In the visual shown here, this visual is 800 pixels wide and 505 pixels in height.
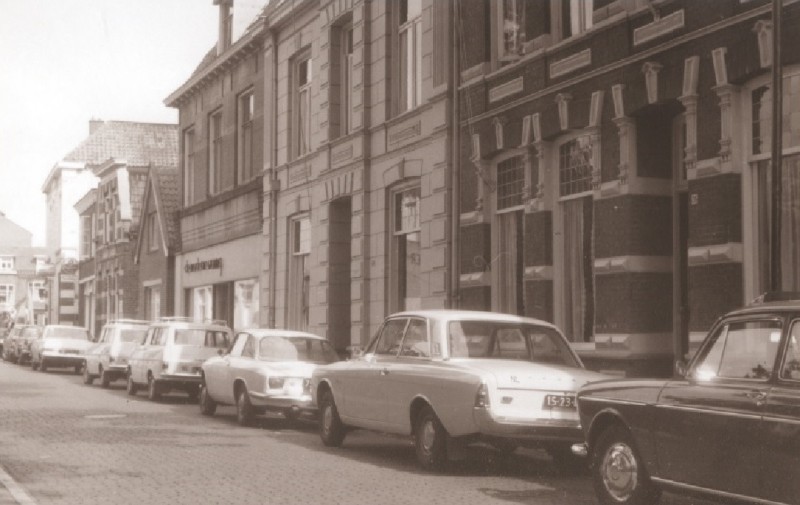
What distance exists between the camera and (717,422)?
864cm

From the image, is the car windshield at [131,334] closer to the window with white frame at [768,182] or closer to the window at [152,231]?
the window at [152,231]

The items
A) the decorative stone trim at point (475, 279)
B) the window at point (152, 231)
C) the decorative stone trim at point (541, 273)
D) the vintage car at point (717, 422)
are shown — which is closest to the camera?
the vintage car at point (717, 422)

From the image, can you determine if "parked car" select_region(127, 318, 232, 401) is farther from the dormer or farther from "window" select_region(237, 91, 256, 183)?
the dormer

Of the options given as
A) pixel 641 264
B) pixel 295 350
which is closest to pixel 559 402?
pixel 641 264

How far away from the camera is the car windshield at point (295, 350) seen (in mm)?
18781

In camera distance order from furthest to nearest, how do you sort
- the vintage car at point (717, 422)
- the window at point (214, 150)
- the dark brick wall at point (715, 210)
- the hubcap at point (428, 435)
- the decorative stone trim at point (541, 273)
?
the window at point (214, 150) < the decorative stone trim at point (541, 273) < the dark brick wall at point (715, 210) < the hubcap at point (428, 435) < the vintage car at point (717, 422)

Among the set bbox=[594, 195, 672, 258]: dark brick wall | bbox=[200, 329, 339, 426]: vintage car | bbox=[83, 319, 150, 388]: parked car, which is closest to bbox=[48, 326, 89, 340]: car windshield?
bbox=[83, 319, 150, 388]: parked car

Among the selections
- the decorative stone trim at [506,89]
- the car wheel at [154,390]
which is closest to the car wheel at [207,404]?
the car wheel at [154,390]

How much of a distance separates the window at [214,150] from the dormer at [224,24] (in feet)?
6.98

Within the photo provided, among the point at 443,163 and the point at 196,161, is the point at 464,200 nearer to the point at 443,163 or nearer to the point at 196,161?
the point at 443,163

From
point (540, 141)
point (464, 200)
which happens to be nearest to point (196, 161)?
point (464, 200)

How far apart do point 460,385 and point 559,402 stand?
1.00 m

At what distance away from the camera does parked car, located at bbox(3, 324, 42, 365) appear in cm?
4572

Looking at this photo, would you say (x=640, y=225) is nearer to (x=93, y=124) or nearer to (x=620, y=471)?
(x=620, y=471)
